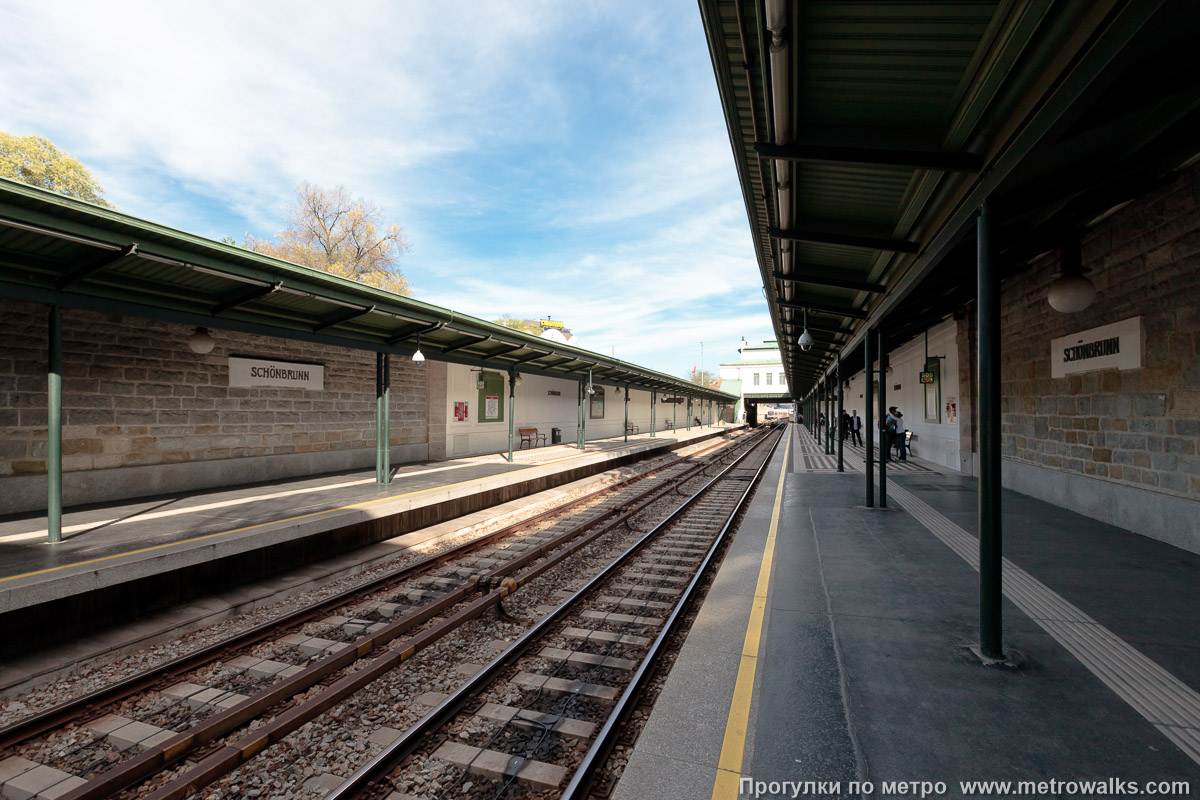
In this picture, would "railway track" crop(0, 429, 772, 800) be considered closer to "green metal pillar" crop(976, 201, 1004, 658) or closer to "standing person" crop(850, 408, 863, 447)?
"green metal pillar" crop(976, 201, 1004, 658)

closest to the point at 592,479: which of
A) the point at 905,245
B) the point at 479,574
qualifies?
the point at 479,574

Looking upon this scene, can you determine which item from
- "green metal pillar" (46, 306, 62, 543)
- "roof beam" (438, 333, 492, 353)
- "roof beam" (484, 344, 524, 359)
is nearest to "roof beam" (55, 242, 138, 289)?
"green metal pillar" (46, 306, 62, 543)


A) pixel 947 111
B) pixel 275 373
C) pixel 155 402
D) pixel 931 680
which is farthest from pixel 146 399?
pixel 947 111

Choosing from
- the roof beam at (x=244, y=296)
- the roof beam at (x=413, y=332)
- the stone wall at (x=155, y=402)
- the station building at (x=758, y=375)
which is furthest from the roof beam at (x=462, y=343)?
the station building at (x=758, y=375)

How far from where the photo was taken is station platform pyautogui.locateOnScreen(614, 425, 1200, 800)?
Answer: 2346mm

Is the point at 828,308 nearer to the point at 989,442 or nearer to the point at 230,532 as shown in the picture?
the point at 989,442

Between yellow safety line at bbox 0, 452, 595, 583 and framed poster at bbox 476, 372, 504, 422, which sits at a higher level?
framed poster at bbox 476, 372, 504, 422

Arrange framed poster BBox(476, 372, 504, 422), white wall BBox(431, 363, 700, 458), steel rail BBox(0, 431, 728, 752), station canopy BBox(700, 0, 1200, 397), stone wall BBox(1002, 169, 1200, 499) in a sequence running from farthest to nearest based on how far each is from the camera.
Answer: framed poster BBox(476, 372, 504, 422) → white wall BBox(431, 363, 700, 458) → stone wall BBox(1002, 169, 1200, 499) → steel rail BBox(0, 431, 728, 752) → station canopy BBox(700, 0, 1200, 397)

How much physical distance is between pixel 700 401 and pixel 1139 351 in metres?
49.9

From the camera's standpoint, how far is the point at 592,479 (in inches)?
590

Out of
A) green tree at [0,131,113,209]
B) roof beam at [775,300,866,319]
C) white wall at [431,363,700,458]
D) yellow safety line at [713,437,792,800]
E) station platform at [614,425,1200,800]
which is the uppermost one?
green tree at [0,131,113,209]

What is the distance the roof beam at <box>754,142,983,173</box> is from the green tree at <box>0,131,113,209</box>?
27557 millimetres

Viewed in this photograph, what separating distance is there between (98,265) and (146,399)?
3.87m

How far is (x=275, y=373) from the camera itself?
1059 centimetres
